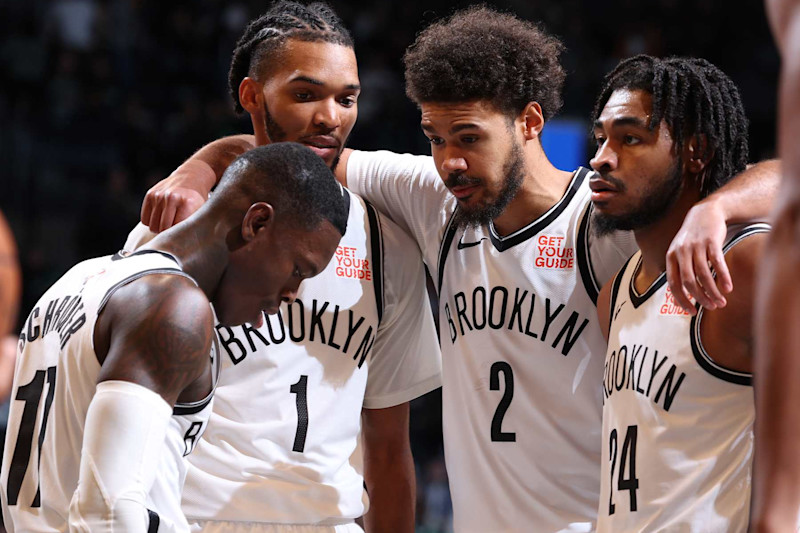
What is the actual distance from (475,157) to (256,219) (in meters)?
1.07

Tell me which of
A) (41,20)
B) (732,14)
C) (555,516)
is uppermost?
(732,14)

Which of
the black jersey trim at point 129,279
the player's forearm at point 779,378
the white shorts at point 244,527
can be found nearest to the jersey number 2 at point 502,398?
the white shorts at point 244,527

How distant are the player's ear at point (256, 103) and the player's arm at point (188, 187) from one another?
0.07m

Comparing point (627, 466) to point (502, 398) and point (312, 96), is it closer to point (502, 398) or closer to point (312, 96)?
point (502, 398)

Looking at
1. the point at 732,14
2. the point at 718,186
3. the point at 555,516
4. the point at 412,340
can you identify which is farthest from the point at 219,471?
the point at 732,14

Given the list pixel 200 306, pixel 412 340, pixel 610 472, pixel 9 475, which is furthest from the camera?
pixel 412 340

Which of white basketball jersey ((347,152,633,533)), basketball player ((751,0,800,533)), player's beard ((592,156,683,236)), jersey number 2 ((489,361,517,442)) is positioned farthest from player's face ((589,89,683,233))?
basketball player ((751,0,800,533))

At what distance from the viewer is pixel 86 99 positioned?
859cm

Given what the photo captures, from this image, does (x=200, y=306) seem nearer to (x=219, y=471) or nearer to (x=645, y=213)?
(x=219, y=471)

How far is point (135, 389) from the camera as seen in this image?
1.98 meters

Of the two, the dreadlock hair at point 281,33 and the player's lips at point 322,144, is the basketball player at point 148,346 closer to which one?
the player's lips at point 322,144

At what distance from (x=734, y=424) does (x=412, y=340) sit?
51.5 inches

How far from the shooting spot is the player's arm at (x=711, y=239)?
7.87 feet

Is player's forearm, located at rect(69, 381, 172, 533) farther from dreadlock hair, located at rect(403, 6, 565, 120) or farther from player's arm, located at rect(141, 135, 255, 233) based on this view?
dreadlock hair, located at rect(403, 6, 565, 120)
